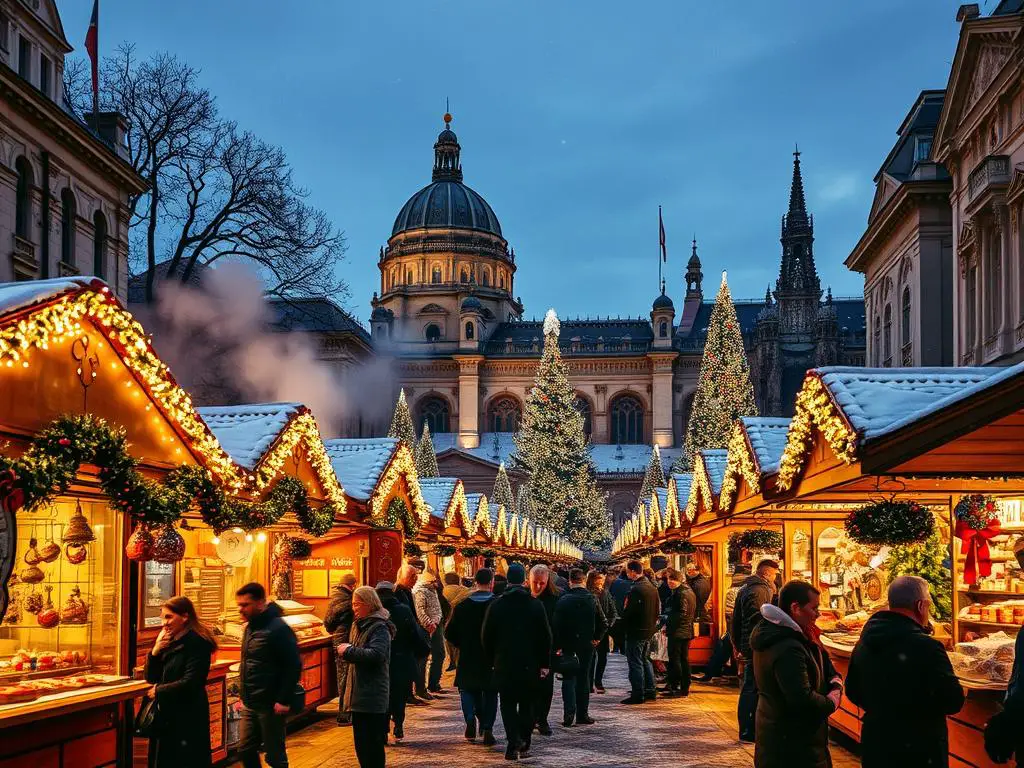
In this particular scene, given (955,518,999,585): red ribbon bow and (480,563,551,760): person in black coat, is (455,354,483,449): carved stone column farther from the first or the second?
(480,563,551,760): person in black coat

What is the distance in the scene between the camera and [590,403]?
95500 millimetres

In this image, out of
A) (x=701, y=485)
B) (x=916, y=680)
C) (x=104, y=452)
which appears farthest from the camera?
(x=701, y=485)

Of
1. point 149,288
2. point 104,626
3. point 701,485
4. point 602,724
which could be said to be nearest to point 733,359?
point 149,288

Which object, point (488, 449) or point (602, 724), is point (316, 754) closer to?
point (602, 724)

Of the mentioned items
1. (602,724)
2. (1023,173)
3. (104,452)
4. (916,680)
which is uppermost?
(1023,173)

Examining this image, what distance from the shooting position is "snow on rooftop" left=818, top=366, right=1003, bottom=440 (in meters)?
8.90

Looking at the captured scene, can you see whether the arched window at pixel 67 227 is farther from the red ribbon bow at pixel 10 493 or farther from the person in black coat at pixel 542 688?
the red ribbon bow at pixel 10 493

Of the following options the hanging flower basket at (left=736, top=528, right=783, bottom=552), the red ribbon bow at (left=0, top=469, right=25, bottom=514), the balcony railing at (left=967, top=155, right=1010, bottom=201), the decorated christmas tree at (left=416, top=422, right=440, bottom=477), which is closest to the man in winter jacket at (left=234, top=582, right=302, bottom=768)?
the red ribbon bow at (left=0, top=469, right=25, bottom=514)

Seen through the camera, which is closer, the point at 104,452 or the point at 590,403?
the point at 104,452

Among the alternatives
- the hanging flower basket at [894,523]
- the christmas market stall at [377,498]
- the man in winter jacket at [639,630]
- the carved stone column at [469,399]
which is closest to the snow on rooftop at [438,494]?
the christmas market stall at [377,498]

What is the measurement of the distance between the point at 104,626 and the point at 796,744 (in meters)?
5.14

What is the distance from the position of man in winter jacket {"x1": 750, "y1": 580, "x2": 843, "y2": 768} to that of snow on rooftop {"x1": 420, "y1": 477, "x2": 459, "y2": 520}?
1537cm

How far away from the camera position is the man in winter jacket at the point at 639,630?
593 inches

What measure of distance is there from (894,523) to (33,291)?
22.0 feet
